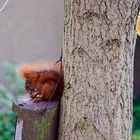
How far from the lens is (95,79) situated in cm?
134

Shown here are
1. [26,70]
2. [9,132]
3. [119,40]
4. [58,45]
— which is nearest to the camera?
[119,40]

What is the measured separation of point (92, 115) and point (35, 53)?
3.25m

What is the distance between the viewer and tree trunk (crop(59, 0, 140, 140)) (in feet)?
4.34

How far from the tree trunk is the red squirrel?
3cm

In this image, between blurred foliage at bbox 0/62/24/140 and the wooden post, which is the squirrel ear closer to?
the wooden post

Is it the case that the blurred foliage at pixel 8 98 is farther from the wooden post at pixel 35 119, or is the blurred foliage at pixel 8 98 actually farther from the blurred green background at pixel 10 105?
the wooden post at pixel 35 119

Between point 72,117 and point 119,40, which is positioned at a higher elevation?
point 119,40

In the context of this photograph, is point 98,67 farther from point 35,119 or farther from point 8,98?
point 8,98

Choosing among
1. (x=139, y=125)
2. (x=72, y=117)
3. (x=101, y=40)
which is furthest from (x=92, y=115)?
(x=139, y=125)

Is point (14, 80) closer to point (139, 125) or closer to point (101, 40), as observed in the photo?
point (139, 125)

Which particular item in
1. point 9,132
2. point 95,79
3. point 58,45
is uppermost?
point 58,45

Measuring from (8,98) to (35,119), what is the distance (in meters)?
2.58

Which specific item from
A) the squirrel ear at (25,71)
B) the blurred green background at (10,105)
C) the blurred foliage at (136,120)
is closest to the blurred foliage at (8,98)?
the blurred green background at (10,105)

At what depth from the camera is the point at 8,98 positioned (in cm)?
390
